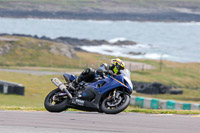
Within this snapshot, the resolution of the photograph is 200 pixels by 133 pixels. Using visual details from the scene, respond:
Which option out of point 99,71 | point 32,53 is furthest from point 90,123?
point 32,53

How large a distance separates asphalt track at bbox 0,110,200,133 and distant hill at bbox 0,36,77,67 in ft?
152

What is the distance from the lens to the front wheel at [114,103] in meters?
11.8

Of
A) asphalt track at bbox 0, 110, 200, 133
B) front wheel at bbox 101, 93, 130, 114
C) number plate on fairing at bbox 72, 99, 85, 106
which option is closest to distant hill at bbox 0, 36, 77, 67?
number plate on fairing at bbox 72, 99, 85, 106

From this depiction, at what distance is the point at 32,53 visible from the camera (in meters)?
65.6

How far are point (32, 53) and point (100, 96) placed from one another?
5468 centimetres

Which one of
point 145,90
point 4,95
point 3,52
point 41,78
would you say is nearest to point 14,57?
point 3,52

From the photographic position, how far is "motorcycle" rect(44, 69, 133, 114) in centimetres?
1193

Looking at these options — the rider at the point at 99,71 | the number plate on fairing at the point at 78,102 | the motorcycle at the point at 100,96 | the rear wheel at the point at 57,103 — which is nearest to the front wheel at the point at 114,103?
the motorcycle at the point at 100,96

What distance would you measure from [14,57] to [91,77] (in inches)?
2037

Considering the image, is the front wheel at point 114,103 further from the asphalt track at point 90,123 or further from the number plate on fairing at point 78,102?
the number plate on fairing at point 78,102

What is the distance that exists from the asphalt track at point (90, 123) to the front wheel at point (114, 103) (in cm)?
20

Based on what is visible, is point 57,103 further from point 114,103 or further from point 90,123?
point 90,123

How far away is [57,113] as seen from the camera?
12.0 meters

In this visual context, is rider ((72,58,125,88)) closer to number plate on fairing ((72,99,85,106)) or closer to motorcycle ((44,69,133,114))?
motorcycle ((44,69,133,114))
